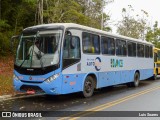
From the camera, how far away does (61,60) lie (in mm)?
11734

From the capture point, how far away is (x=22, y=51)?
1246 centimetres

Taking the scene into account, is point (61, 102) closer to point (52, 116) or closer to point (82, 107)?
point (82, 107)

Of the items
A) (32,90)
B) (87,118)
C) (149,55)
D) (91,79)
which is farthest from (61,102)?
(149,55)

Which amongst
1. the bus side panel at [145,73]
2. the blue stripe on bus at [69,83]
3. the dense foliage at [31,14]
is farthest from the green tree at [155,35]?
the blue stripe on bus at [69,83]

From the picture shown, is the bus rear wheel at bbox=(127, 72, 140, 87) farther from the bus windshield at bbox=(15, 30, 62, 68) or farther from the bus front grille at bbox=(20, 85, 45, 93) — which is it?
the bus front grille at bbox=(20, 85, 45, 93)

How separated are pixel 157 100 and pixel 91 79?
2957 millimetres

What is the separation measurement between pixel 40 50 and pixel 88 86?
2.95m

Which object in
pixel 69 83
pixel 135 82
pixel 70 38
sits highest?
pixel 70 38

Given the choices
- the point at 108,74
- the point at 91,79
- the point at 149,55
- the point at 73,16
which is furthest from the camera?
the point at 73,16

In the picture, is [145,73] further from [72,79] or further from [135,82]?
[72,79]

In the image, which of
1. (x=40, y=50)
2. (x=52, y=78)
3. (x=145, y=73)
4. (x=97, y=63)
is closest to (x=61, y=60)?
(x=52, y=78)

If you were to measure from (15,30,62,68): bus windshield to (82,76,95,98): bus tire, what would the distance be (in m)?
2.38

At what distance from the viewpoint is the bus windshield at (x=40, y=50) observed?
38.5 feet

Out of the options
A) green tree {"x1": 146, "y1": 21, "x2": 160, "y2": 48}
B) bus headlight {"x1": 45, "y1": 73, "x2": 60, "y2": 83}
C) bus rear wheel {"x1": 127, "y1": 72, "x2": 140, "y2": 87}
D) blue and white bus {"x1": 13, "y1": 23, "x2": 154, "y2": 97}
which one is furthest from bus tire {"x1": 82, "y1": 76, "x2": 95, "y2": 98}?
green tree {"x1": 146, "y1": 21, "x2": 160, "y2": 48}
